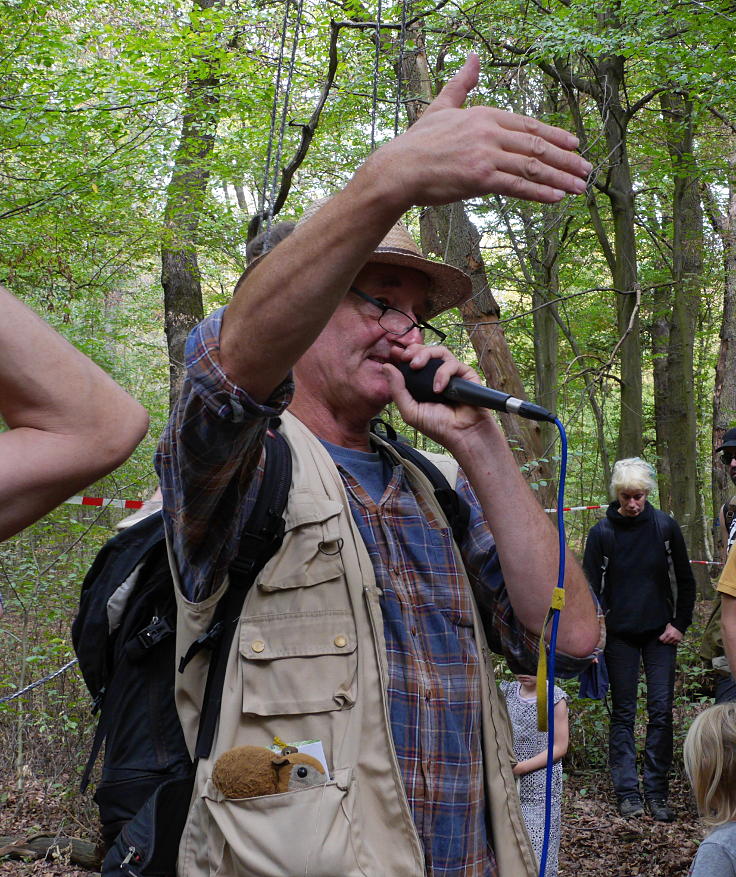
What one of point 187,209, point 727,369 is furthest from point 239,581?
point 727,369

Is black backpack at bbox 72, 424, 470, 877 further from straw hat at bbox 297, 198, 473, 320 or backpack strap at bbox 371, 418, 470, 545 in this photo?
straw hat at bbox 297, 198, 473, 320

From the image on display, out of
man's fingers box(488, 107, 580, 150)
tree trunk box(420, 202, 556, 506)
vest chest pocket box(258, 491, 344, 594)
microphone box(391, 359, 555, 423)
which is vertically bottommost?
vest chest pocket box(258, 491, 344, 594)

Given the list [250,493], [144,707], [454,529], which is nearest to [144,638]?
[144,707]

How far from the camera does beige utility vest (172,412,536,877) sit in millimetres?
1620

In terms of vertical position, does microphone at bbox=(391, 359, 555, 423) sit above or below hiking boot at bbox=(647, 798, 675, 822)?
above

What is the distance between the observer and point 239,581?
5.89 feet

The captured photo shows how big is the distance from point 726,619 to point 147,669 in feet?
9.05

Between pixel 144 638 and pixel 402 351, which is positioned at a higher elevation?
pixel 402 351

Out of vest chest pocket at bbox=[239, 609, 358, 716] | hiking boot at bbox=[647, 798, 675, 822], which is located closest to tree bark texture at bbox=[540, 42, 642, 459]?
hiking boot at bbox=[647, 798, 675, 822]

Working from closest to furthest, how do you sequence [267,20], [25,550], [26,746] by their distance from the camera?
[26,746], [25,550], [267,20]

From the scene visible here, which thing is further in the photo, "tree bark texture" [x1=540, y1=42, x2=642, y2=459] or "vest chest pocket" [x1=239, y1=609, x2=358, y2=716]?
"tree bark texture" [x1=540, y1=42, x2=642, y2=459]

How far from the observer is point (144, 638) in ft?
5.99

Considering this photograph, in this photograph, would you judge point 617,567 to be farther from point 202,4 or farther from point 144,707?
point 202,4

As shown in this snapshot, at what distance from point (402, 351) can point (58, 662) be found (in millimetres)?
5850
